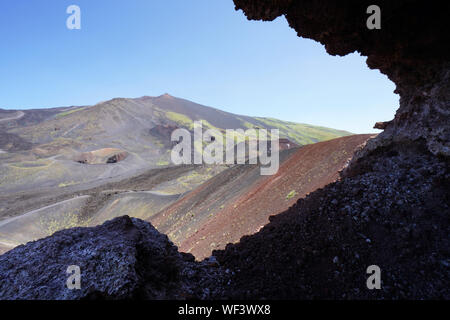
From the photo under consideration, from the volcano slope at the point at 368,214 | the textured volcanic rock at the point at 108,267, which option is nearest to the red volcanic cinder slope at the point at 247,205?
the volcano slope at the point at 368,214

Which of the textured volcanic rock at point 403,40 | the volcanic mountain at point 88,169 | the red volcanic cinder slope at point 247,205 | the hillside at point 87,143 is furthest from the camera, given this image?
the hillside at point 87,143

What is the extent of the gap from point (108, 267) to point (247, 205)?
367 inches

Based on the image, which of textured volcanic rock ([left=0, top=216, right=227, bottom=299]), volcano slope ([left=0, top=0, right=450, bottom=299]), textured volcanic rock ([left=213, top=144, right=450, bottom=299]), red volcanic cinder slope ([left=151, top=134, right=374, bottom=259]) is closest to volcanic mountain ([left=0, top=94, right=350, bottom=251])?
red volcanic cinder slope ([left=151, top=134, right=374, bottom=259])

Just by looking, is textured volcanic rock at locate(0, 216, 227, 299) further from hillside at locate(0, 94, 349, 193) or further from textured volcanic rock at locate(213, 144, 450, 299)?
hillside at locate(0, 94, 349, 193)

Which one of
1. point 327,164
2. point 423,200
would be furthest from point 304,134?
point 423,200

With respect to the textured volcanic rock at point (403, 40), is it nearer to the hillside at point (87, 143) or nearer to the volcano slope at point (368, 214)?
the volcano slope at point (368, 214)

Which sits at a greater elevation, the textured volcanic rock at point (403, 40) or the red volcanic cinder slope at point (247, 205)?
the textured volcanic rock at point (403, 40)

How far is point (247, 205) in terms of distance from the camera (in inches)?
458

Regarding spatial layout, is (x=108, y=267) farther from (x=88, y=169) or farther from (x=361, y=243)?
(x=88, y=169)

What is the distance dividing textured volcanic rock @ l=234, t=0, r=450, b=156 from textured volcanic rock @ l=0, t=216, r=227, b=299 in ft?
15.4

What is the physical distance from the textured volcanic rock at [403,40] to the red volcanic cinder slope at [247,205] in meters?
3.02

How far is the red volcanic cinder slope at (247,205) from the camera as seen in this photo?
9.22 m

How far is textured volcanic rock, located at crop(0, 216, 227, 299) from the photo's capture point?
250 centimetres
